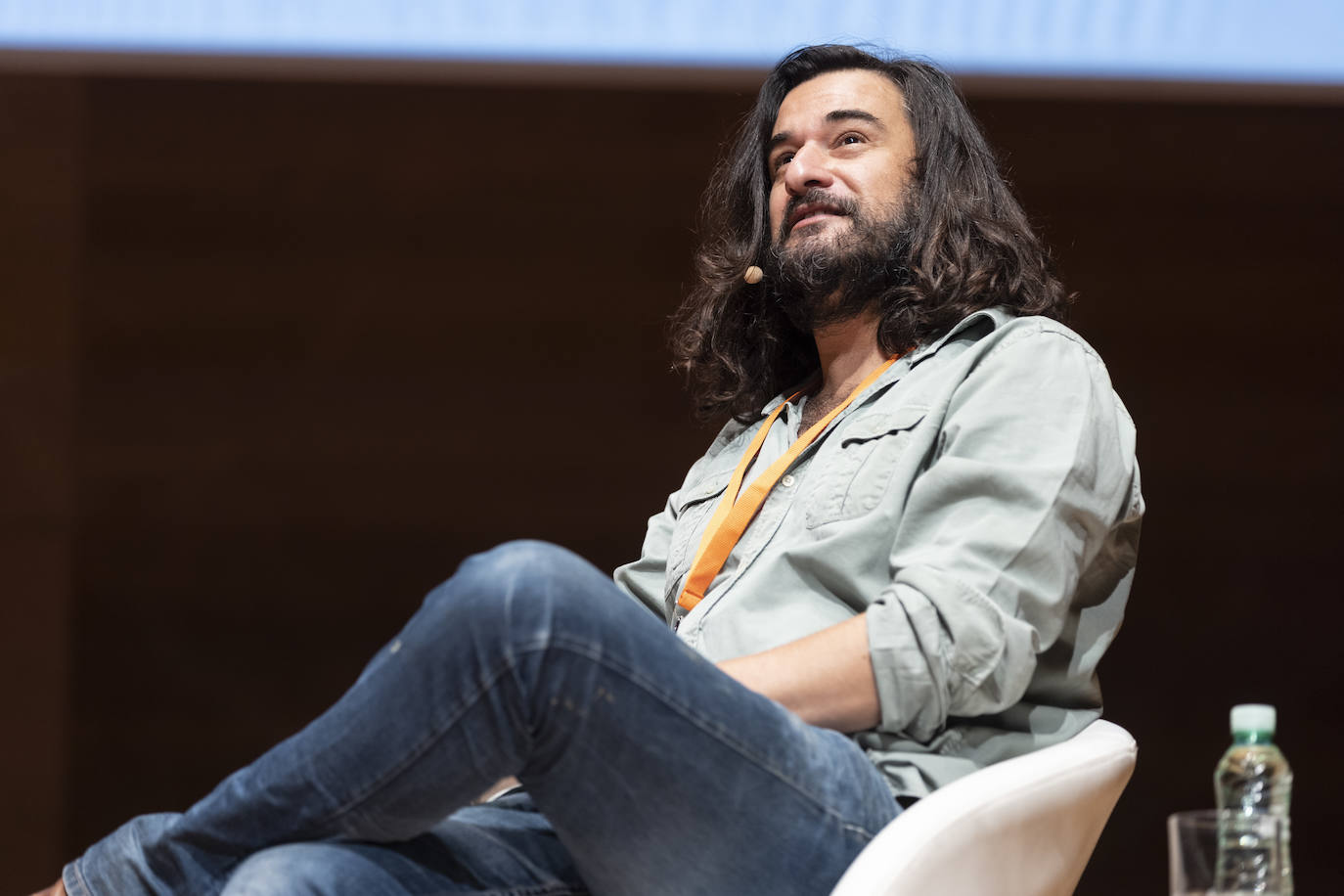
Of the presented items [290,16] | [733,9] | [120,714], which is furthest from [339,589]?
[733,9]

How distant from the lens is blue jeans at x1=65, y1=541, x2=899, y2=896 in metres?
1.02

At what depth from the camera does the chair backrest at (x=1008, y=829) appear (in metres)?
1.05

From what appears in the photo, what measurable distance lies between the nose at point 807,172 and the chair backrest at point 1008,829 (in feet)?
2.59

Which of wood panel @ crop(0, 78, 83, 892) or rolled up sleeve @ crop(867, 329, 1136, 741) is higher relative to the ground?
rolled up sleeve @ crop(867, 329, 1136, 741)

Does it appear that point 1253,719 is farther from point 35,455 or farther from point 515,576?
point 35,455

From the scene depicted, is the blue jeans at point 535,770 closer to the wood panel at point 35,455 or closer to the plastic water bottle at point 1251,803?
the plastic water bottle at point 1251,803

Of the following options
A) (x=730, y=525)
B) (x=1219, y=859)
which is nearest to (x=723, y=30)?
(x=730, y=525)

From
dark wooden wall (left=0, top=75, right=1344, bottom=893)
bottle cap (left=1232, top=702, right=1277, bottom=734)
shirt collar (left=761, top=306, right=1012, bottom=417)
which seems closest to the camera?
bottle cap (left=1232, top=702, right=1277, bottom=734)

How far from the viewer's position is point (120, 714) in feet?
10.6

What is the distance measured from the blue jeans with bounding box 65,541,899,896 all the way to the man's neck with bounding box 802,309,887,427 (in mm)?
701

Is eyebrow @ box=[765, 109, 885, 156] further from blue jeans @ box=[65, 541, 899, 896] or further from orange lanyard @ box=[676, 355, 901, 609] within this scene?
blue jeans @ box=[65, 541, 899, 896]

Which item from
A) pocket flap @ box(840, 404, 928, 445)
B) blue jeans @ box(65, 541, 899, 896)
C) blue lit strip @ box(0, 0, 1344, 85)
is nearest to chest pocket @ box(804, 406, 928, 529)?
pocket flap @ box(840, 404, 928, 445)

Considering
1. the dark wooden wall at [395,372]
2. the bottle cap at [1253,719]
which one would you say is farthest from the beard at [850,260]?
the dark wooden wall at [395,372]

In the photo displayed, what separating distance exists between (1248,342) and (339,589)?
223 centimetres
